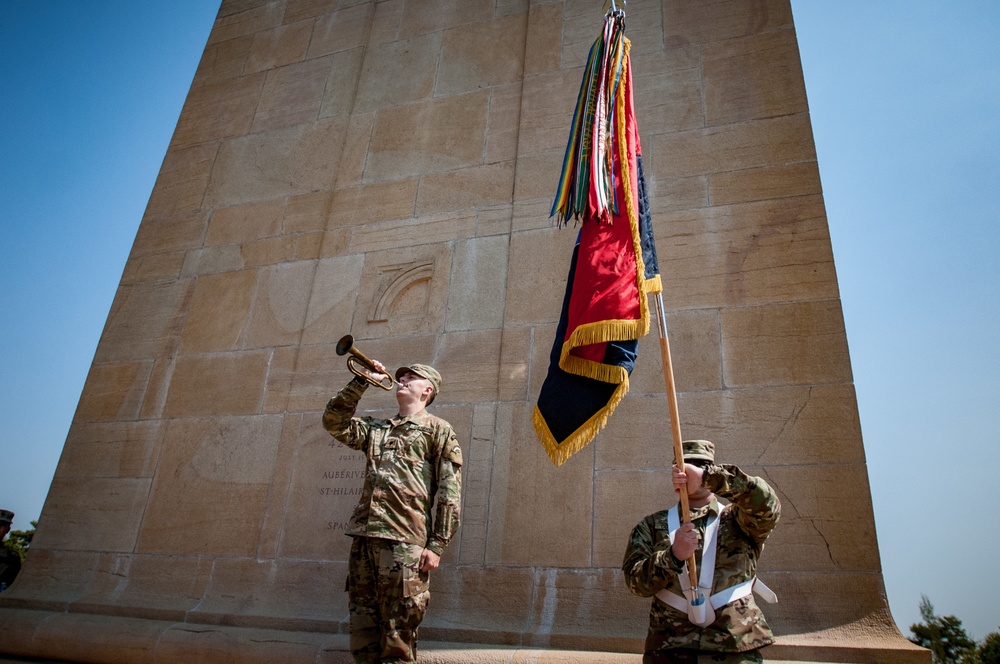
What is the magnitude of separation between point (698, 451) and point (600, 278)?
1016 millimetres

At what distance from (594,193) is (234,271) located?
13.5ft

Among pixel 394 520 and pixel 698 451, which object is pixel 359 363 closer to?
pixel 394 520

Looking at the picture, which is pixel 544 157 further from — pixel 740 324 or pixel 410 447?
pixel 410 447

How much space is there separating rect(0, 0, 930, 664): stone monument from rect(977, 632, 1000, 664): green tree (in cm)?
603

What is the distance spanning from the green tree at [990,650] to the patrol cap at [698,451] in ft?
23.2

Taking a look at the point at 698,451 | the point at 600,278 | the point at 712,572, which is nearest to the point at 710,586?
the point at 712,572

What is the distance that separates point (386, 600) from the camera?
3721 mm

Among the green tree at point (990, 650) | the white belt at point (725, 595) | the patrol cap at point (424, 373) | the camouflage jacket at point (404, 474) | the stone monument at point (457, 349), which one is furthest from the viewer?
the green tree at point (990, 650)

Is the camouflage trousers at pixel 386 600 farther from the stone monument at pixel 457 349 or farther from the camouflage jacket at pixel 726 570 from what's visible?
the camouflage jacket at pixel 726 570

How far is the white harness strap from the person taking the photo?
299 cm

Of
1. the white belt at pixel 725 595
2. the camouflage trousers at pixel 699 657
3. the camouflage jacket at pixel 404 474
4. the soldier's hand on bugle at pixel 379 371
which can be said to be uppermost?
the soldier's hand on bugle at pixel 379 371

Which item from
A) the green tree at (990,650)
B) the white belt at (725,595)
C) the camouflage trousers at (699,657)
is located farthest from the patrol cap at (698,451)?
the green tree at (990,650)

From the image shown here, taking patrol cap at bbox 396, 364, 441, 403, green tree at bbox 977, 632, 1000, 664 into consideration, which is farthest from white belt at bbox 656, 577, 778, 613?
green tree at bbox 977, 632, 1000, 664

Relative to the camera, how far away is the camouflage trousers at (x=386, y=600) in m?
3.67
